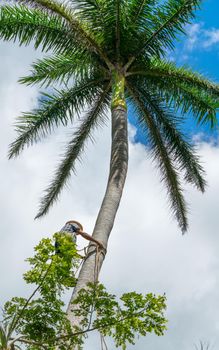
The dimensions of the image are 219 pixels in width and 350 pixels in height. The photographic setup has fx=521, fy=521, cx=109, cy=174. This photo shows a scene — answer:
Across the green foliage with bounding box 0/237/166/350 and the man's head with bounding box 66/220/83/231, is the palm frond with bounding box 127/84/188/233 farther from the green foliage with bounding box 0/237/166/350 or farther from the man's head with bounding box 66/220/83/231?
the green foliage with bounding box 0/237/166/350

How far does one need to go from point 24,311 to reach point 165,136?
8.17 meters

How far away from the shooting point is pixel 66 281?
17.8 feet

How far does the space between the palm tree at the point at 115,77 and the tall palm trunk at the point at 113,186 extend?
21 millimetres

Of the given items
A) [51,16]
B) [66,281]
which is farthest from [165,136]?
[66,281]

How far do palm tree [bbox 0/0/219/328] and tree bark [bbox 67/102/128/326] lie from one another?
21 mm

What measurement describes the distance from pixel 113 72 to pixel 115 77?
173mm

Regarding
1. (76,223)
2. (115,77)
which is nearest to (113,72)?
(115,77)

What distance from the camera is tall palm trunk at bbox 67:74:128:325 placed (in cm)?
788

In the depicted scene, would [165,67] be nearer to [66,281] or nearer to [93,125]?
[93,125]

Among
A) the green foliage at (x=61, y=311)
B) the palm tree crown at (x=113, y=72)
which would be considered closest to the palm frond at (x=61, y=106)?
the palm tree crown at (x=113, y=72)

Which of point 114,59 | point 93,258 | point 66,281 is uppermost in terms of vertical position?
point 114,59

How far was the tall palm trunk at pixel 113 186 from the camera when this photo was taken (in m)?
7.88

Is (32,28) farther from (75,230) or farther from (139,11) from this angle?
(75,230)

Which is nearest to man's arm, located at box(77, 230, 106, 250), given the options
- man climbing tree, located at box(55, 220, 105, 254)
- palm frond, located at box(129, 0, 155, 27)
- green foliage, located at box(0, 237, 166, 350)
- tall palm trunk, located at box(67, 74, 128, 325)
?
man climbing tree, located at box(55, 220, 105, 254)
